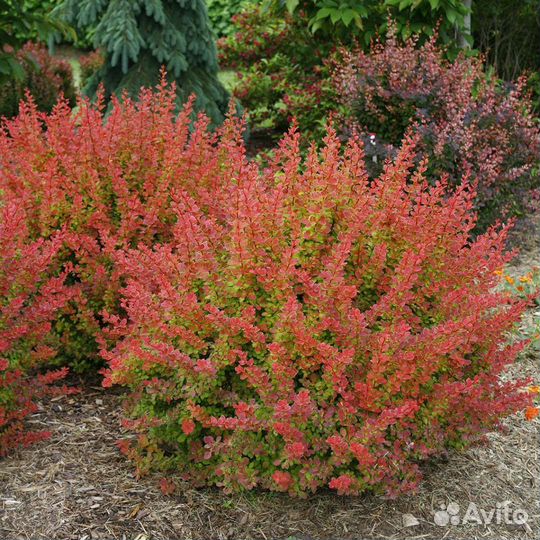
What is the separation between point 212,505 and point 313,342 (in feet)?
2.52

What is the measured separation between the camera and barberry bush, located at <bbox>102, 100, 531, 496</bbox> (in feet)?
8.00

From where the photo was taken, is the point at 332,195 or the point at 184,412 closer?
the point at 184,412

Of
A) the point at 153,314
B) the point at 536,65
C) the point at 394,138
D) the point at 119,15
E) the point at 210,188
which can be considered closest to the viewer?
the point at 153,314

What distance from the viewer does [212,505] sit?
8.82 ft

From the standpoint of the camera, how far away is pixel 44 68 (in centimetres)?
929

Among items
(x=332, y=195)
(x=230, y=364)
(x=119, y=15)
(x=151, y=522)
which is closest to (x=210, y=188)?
(x=332, y=195)

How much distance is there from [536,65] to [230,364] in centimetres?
810

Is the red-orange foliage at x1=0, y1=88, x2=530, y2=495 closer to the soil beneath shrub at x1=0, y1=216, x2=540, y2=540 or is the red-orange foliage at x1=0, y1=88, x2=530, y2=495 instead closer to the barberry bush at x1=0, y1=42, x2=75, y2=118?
the soil beneath shrub at x1=0, y1=216, x2=540, y2=540

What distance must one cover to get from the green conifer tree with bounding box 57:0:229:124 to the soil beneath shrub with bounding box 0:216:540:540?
419cm

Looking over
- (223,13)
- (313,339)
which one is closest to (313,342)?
(313,339)

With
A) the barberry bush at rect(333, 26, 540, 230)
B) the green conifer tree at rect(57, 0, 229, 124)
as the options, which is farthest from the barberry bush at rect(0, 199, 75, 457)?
the green conifer tree at rect(57, 0, 229, 124)

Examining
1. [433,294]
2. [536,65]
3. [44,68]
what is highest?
[536,65]

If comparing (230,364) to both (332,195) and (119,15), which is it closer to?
(332,195)

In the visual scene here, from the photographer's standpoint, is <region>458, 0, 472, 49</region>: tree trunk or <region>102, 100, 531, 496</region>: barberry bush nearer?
<region>102, 100, 531, 496</region>: barberry bush
